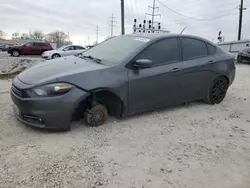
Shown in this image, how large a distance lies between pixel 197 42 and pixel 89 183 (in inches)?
140

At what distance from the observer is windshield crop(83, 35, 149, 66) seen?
160 inches

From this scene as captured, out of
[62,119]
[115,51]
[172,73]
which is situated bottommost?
[62,119]

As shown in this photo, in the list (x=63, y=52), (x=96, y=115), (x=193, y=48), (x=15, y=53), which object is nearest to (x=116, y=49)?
(x=96, y=115)

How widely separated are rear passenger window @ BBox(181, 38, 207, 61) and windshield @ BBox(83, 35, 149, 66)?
2.75 ft

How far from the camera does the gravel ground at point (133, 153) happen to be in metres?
2.57

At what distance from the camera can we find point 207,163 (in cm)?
296

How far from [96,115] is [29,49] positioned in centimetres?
2293

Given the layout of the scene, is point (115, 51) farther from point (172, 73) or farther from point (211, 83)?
point (211, 83)

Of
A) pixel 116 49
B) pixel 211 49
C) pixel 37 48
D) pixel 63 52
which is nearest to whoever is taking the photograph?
pixel 116 49

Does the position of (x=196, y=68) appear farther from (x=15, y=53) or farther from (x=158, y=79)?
(x=15, y=53)

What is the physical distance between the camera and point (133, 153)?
312cm

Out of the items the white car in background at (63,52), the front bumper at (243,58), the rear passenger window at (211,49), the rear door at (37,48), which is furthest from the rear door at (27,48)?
the rear passenger window at (211,49)

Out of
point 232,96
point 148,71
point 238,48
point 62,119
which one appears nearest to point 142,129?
point 148,71

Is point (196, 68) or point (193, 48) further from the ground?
point (193, 48)
